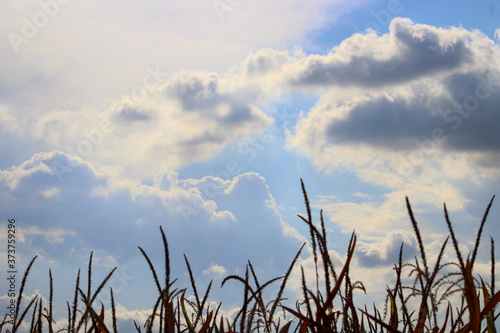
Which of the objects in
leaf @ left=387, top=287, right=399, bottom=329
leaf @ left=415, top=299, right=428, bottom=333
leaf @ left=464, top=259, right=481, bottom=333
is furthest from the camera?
leaf @ left=387, top=287, right=399, bottom=329

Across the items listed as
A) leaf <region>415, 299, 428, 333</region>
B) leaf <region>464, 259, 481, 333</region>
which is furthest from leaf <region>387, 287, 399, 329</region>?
leaf <region>464, 259, 481, 333</region>

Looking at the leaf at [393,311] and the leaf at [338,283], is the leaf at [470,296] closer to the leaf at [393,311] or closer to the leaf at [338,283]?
the leaf at [338,283]

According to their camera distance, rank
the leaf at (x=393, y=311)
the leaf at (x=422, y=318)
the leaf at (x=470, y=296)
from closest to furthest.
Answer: the leaf at (x=470, y=296)
the leaf at (x=422, y=318)
the leaf at (x=393, y=311)

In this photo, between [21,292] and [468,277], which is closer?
[468,277]

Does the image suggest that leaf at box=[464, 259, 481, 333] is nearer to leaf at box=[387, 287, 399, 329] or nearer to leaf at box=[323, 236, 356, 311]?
leaf at box=[323, 236, 356, 311]

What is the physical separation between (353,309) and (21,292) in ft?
8.11

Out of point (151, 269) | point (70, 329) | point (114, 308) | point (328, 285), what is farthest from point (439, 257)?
point (70, 329)

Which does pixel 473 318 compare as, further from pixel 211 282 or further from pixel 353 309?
pixel 211 282

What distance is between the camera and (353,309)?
10.5 ft

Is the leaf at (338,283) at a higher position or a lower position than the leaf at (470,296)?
higher

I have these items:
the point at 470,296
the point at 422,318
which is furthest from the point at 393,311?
the point at 470,296

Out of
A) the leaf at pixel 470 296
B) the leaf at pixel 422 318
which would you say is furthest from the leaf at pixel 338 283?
the leaf at pixel 470 296

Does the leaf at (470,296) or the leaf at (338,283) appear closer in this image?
the leaf at (470,296)

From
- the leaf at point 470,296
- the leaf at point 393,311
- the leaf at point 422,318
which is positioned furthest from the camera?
the leaf at point 393,311
